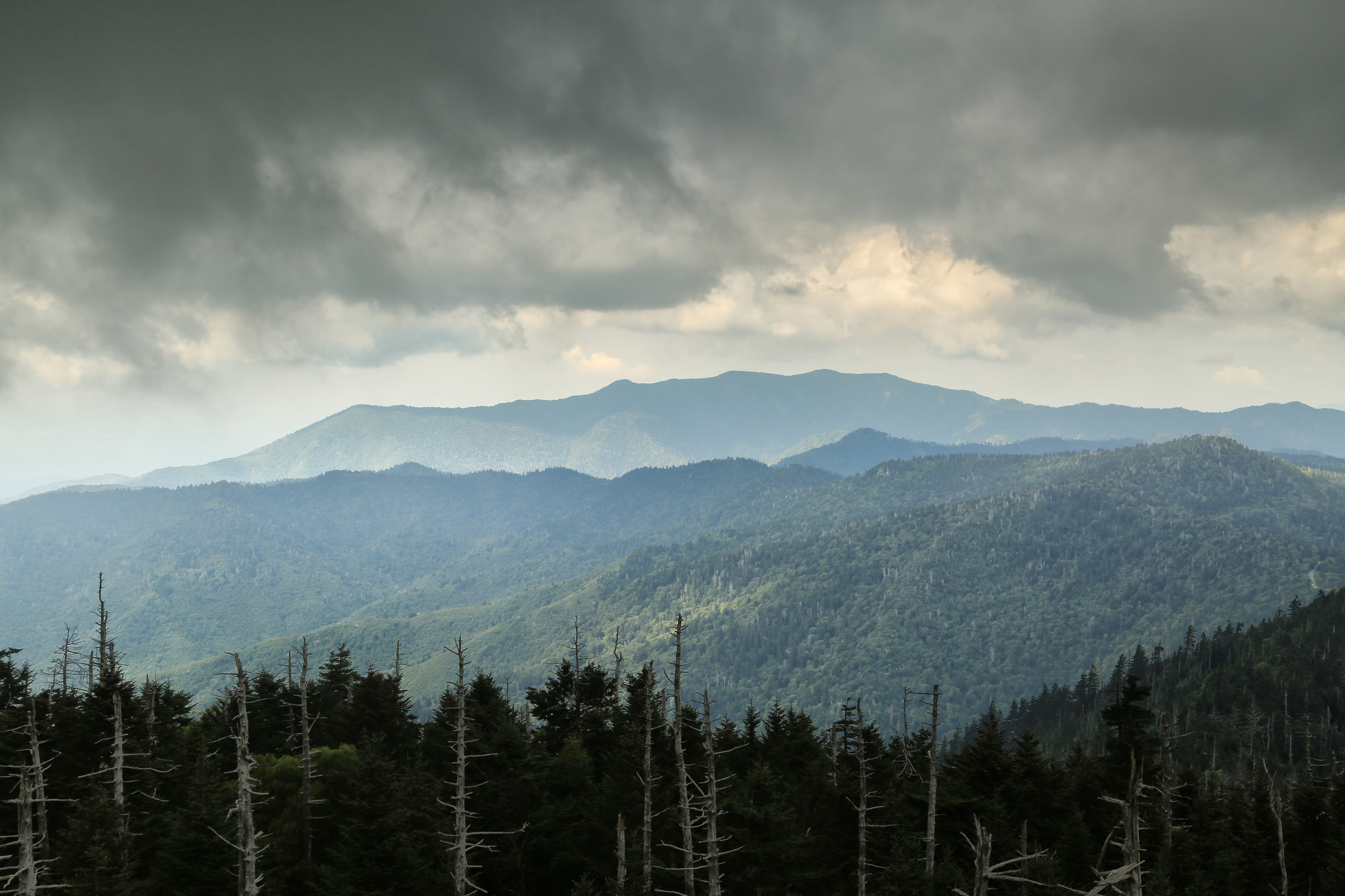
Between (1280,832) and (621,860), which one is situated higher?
(621,860)

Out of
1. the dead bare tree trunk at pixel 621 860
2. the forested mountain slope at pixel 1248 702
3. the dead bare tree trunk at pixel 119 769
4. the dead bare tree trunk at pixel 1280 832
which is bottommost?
the forested mountain slope at pixel 1248 702

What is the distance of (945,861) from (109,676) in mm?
47023

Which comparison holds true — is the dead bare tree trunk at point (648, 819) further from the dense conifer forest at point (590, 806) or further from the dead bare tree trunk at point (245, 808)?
the dead bare tree trunk at point (245, 808)

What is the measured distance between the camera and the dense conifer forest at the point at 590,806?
33469 millimetres

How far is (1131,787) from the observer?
573 inches

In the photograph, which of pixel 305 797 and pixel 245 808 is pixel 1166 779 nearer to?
pixel 245 808

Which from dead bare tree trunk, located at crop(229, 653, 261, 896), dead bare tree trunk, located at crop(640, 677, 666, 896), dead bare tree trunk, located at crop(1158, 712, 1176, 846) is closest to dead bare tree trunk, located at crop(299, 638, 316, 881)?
dead bare tree trunk, located at crop(229, 653, 261, 896)

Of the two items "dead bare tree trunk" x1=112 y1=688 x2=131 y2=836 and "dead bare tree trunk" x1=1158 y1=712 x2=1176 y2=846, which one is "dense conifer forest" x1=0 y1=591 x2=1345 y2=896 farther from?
"dead bare tree trunk" x1=1158 y1=712 x2=1176 y2=846

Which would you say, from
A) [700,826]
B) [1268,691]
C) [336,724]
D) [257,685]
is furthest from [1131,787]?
[1268,691]

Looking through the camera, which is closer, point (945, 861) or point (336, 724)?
point (945, 861)

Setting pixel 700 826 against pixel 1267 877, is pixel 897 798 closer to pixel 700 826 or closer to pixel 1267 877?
pixel 700 826

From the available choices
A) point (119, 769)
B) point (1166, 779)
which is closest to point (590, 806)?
point (119, 769)

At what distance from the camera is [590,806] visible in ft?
140

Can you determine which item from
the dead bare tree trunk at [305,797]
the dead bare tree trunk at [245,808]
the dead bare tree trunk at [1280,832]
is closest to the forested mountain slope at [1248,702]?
the dead bare tree trunk at [1280,832]
